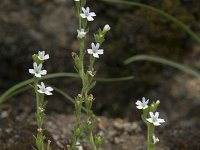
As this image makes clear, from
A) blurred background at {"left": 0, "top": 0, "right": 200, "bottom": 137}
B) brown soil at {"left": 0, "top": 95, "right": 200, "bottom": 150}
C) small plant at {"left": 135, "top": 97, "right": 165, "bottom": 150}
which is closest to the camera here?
small plant at {"left": 135, "top": 97, "right": 165, "bottom": 150}

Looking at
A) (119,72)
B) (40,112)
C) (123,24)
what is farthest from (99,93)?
(40,112)

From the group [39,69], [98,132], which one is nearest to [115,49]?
[98,132]

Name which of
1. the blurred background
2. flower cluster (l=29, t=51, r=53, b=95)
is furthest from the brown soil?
flower cluster (l=29, t=51, r=53, b=95)

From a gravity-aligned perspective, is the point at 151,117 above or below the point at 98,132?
below

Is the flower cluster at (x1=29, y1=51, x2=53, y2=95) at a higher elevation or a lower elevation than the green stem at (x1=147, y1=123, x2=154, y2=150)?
higher

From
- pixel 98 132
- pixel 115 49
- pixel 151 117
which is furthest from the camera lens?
pixel 115 49

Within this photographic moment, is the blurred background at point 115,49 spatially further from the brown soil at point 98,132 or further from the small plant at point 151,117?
the small plant at point 151,117

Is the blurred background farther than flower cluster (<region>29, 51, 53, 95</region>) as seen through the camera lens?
Yes

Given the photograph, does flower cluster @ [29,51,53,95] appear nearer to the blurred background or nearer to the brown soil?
the brown soil

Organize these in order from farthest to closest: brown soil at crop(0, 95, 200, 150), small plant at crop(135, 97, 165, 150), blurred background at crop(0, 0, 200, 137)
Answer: blurred background at crop(0, 0, 200, 137), brown soil at crop(0, 95, 200, 150), small plant at crop(135, 97, 165, 150)

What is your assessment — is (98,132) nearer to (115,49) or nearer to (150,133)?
(115,49)
